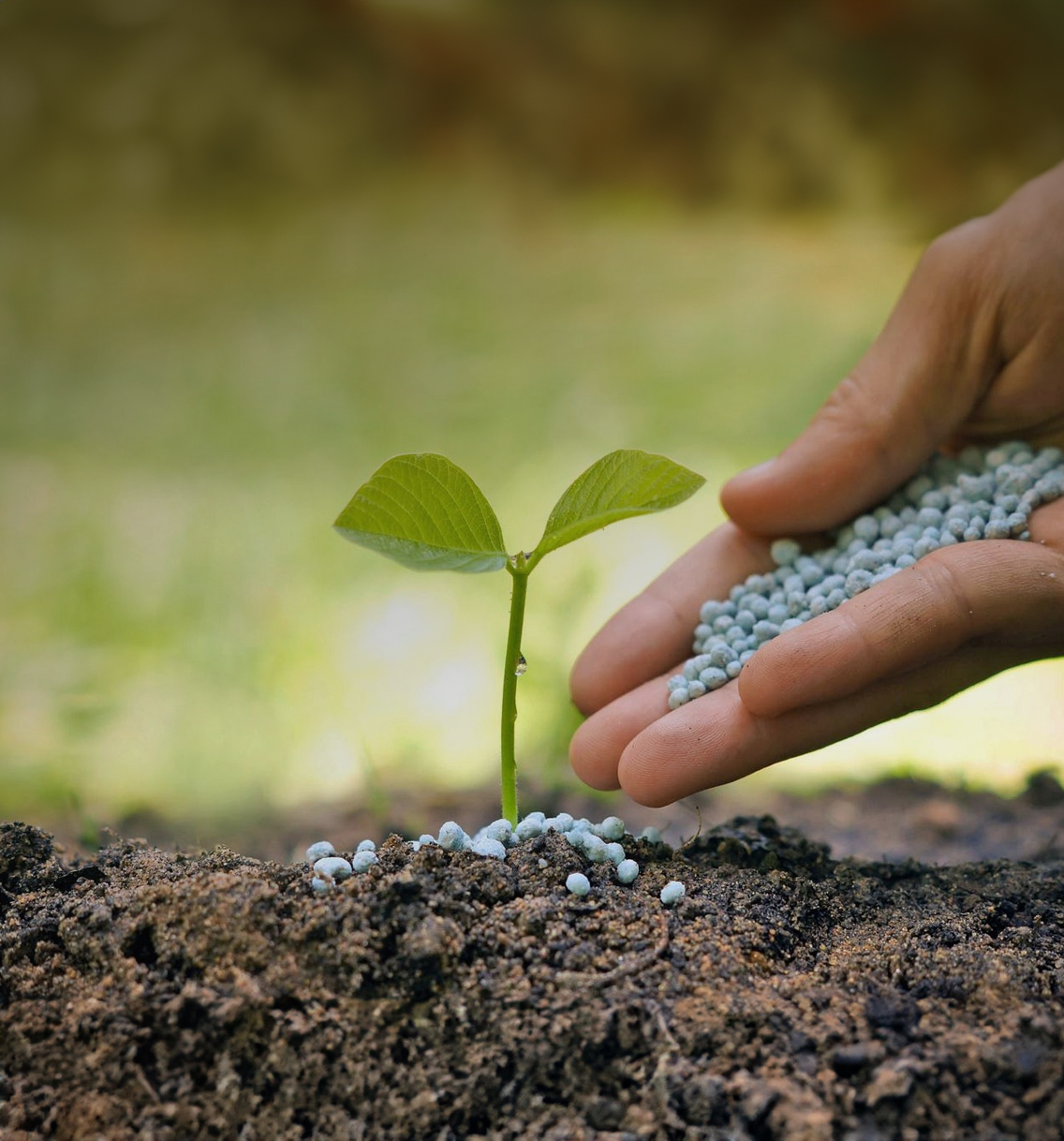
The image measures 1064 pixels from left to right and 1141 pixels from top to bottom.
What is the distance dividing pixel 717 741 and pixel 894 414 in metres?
0.50

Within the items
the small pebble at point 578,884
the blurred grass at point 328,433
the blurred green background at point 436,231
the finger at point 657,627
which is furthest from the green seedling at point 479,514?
the blurred green background at point 436,231

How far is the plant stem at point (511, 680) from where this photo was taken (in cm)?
96

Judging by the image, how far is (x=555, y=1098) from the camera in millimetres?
745

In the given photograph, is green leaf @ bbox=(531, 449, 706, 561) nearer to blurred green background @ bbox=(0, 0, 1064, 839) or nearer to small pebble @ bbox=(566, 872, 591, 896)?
small pebble @ bbox=(566, 872, 591, 896)

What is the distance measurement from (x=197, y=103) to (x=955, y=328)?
7.35ft

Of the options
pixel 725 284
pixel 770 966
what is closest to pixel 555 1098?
pixel 770 966

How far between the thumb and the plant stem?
41 centimetres

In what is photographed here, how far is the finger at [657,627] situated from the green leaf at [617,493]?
291 mm

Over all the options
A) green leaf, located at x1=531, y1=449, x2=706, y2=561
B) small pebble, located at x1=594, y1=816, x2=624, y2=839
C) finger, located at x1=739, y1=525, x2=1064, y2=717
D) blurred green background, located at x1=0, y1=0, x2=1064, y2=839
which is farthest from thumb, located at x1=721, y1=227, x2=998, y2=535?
blurred green background, located at x1=0, y1=0, x2=1064, y2=839

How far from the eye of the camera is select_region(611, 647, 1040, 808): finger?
102 cm

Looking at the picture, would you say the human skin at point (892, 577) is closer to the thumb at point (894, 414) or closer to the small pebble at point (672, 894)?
the thumb at point (894, 414)

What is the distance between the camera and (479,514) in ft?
3.24

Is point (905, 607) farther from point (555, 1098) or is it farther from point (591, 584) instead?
point (591, 584)

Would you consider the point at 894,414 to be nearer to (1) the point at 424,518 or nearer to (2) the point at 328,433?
(1) the point at 424,518
